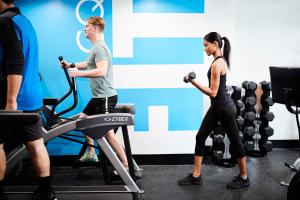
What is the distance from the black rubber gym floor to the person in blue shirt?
112cm

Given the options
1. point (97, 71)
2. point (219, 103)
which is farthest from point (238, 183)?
point (97, 71)

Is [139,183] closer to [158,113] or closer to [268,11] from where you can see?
[158,113]

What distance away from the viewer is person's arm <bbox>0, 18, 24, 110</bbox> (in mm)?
2371

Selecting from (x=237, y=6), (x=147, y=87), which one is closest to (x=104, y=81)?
(x=147, y=87)

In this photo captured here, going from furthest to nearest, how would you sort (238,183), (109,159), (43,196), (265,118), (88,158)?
(265,118), (88,158), (238,183), (109,159), (43,196)

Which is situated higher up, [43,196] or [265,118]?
[265,118]

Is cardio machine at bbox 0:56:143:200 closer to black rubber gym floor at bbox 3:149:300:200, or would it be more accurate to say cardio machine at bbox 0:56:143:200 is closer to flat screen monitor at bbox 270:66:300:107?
black rubber gym floor at bbox 3:149:300:200

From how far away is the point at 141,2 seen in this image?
13.9 ft

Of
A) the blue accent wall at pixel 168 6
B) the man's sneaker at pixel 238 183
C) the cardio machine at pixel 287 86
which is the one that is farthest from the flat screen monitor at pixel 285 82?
the blue accent wall at pixel 168 6

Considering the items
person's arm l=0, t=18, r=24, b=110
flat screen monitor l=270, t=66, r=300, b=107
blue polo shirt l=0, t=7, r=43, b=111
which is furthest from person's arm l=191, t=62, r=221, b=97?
person's arm l=0, t=18, r=24, b=110

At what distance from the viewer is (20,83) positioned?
244 cm

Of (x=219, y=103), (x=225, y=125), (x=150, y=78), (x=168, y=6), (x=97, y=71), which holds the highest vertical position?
(x=168, y=6)

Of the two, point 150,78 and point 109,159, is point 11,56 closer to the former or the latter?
point 109,159

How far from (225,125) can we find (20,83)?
6.31 ft
